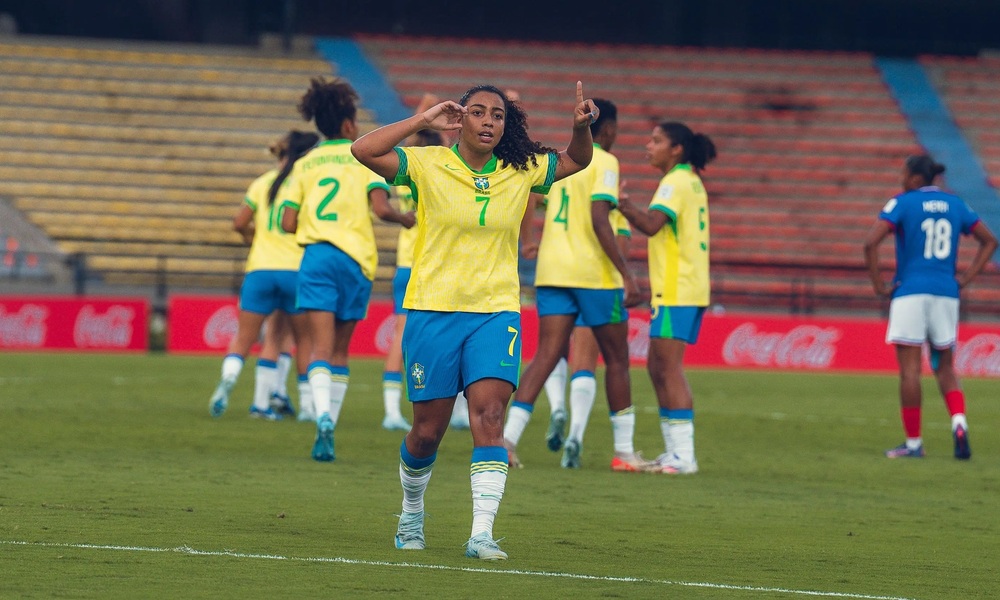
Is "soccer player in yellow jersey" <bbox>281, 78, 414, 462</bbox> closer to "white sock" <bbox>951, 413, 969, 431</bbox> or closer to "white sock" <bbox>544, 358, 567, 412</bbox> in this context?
"white sock" <bbox>544, 358, 567, 412</bbox>

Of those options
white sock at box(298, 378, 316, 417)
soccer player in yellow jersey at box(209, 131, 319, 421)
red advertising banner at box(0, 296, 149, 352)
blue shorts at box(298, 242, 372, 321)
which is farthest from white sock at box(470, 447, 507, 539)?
red advertising banner at box(0, 296, 149, 352)

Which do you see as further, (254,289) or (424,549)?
(254,289)

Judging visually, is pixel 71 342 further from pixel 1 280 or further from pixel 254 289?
pixel 254 289

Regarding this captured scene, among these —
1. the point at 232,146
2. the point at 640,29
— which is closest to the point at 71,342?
the point at 232,146

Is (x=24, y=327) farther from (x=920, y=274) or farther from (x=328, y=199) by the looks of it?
(x=920, y=274)

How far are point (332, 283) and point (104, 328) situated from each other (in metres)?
13.6

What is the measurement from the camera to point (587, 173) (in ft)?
32.8

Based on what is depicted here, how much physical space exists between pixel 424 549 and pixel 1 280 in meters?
20.8

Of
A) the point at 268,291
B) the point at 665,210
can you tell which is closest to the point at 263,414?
the point at 268,291

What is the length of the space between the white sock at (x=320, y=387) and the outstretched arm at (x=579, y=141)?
11.5 feet

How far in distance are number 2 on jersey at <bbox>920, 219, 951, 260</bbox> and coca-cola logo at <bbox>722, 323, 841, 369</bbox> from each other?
1180 centimetres

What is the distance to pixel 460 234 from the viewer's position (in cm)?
644

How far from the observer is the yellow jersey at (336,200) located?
1027cm

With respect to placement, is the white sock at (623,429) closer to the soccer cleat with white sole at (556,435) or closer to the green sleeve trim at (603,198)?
the soccer cleat with white sole at (556,435)
